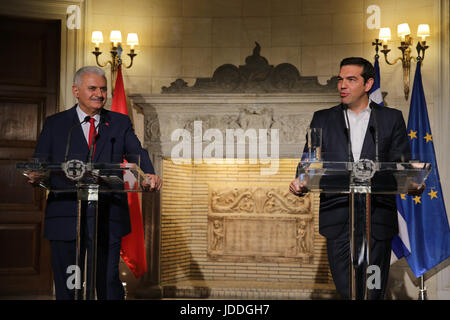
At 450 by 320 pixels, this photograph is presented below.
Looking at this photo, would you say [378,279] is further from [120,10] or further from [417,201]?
[120,10]

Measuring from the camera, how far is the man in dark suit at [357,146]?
2600 mm

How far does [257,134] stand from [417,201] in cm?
149

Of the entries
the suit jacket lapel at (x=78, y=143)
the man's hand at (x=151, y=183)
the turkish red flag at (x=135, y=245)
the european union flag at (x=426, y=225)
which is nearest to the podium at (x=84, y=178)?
the man's hand at (x=151, y=183)

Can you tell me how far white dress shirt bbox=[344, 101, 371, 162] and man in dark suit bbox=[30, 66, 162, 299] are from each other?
993 mm

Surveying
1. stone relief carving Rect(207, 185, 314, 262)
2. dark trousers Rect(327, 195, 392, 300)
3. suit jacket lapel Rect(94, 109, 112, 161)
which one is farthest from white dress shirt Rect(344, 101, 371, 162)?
stone relief carving Rect(207, 185, 314, 262)

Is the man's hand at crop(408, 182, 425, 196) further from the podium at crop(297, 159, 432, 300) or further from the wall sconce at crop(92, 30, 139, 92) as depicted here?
the wall sconce at crop(92, 30, 139, 92)

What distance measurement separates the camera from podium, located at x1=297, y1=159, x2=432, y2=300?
2156 millimetres

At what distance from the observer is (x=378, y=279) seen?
7.62ft

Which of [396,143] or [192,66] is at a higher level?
[192,66]

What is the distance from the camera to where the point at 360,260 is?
7.09 ft

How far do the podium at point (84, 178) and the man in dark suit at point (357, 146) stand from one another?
1.01 meters

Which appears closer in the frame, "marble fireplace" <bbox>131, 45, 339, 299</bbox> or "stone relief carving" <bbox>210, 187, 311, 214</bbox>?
"marble fireplace" <bbox>131, 45, 339, 299</bbox>
